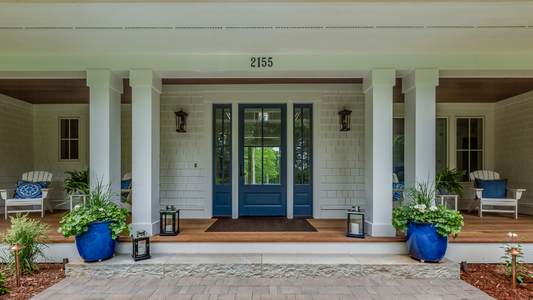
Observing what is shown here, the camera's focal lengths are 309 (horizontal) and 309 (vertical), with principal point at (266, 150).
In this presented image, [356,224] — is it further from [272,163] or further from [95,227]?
[95,227]

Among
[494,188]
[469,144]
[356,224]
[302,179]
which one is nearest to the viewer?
[356,224]

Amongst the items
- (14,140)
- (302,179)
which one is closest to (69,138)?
(14,140)

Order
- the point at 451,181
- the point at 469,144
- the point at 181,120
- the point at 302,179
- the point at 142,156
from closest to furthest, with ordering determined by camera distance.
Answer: the point at 142,156 → the point at 181,120 → the point at 302,179 → the point at 451,181 → the point at 469,144

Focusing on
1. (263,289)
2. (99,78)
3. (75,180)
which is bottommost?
(263,289)

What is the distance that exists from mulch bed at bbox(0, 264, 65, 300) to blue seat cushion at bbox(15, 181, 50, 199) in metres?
2.33

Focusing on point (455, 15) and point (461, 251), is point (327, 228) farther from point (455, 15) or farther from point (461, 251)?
point (455, 15)

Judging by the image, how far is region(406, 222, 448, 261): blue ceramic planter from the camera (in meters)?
3.45

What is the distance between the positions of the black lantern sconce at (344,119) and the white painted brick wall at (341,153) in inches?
4.2

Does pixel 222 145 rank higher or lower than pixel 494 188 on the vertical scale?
higher

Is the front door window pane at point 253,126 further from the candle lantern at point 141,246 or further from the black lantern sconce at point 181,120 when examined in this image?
the candle lantern at point 141,246

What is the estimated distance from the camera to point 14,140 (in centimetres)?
634

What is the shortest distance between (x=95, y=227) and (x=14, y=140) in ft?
14.6

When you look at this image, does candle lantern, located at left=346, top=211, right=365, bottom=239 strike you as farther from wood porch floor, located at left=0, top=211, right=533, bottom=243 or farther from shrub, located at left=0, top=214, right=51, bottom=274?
shrub, located at left=0, top=214, right=51, bottom=274

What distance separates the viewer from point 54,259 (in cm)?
383
